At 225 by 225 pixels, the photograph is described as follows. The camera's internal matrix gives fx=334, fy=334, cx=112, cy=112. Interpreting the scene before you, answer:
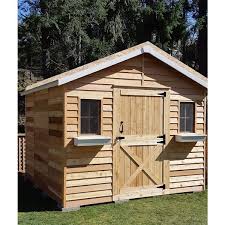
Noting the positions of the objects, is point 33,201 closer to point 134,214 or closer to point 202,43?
point 134,214

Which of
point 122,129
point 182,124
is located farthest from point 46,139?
point 182,124

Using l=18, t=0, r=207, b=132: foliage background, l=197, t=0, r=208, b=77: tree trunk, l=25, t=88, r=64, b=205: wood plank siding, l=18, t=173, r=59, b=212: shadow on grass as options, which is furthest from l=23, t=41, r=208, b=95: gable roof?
l=197, t=0, r=208, b=77: tree trunk

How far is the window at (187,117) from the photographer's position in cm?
766

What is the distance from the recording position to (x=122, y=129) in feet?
22.7

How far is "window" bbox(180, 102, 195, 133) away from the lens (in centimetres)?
766

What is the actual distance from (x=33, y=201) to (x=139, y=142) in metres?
2.56

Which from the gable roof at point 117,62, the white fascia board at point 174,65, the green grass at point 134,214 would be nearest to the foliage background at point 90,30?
the gable roof at point 117,62

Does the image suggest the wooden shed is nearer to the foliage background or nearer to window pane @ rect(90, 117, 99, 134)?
window pane @ rect(90, 117, 99, 134)

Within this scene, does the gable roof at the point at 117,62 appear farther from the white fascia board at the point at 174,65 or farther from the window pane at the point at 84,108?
the window pane at the point at 84,108

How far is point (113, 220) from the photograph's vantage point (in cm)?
579
